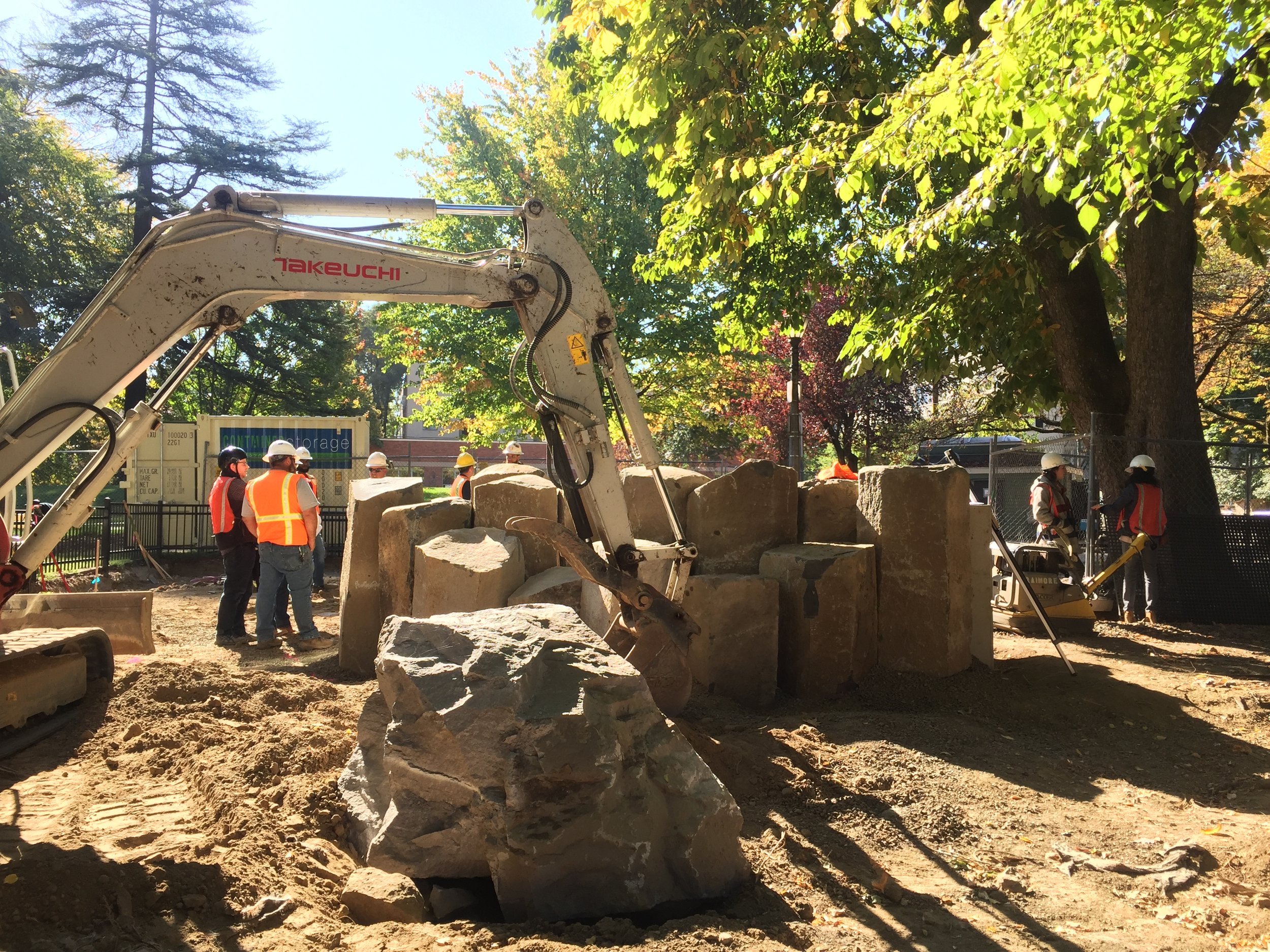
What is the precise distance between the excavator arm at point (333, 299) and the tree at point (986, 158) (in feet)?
9.19

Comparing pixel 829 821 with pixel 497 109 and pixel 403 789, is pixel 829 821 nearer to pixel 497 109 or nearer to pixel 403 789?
pixel 403 789

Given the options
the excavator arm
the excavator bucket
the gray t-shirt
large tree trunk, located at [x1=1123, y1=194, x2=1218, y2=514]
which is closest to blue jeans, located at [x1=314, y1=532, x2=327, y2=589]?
the gray t-shirt

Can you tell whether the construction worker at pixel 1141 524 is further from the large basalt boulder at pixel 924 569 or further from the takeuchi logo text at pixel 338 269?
the takeuchi logo text at pixel 338 269

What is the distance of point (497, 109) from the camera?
776 inches

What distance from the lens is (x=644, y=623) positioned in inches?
229

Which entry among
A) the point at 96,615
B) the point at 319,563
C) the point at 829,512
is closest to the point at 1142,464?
the point at 829,512

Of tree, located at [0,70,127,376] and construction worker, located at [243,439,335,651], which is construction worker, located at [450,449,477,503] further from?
tree, located at [0,70,127,376]

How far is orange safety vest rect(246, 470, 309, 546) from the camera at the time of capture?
880 centimetres

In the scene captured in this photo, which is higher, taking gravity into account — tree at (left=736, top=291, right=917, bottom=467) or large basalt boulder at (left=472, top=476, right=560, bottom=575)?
tree at (left=736, top=291, right=917, bottom=467)

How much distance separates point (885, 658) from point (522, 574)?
2.80 metres

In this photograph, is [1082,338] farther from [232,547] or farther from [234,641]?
[234,641]

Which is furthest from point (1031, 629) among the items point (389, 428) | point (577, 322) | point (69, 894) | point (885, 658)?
point (389, 428)

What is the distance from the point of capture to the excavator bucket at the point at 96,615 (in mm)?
7223

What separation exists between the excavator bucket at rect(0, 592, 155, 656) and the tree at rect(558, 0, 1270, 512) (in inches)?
232
